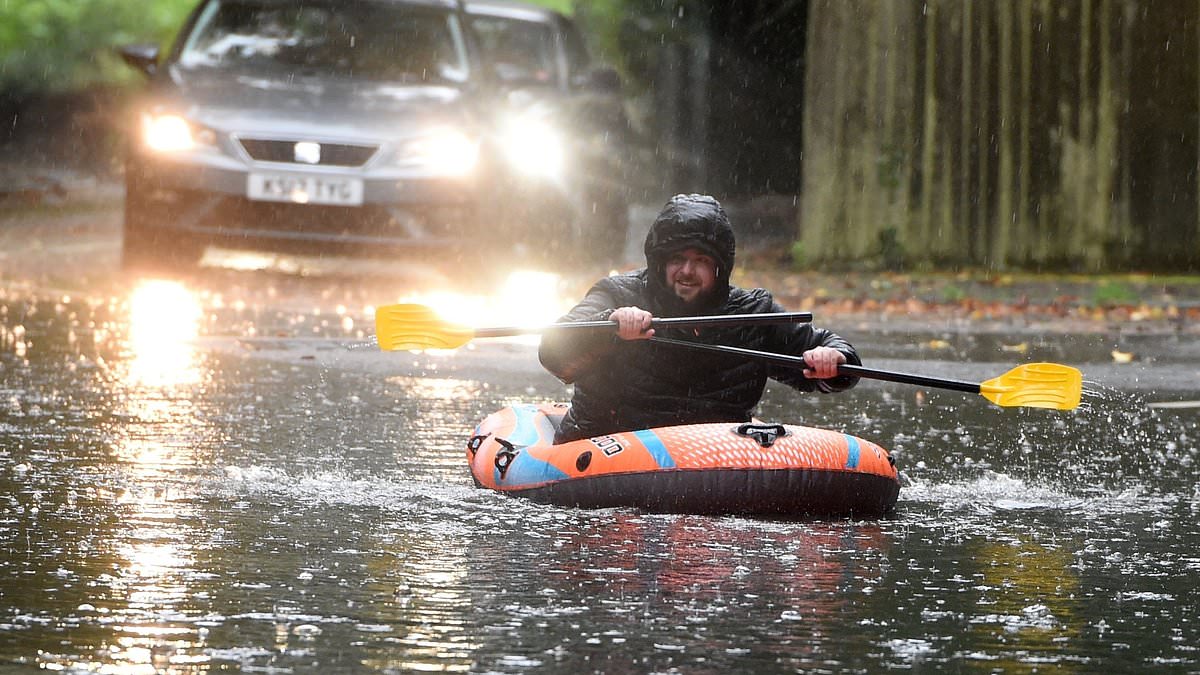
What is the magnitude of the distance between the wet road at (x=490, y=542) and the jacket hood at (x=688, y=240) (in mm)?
937

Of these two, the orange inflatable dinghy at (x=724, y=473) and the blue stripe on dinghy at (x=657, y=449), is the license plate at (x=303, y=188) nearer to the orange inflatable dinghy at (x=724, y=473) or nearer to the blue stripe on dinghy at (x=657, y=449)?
the orange inflatable dinghy at (x=724, y=473)

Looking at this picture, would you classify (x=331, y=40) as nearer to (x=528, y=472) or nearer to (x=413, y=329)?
(x=413, y=329)

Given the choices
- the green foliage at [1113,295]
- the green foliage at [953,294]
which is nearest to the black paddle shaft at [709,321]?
the green foliage at [953,294]

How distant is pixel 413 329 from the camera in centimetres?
805

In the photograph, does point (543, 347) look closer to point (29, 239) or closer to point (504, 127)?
point (504, 127)

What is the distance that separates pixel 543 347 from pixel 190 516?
4.46 feet

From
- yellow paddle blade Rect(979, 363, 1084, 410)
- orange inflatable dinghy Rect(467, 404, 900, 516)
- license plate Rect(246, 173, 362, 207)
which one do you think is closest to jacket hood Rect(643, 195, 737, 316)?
orange inflatable dinghy Rect(467, 404, 900, 516)

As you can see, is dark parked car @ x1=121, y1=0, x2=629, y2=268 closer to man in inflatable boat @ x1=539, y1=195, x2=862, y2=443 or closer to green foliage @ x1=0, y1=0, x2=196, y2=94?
man in inflatable boat @ x1=539, y1=195, x2=862, y2=443

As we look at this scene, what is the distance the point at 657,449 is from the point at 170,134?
29.9 ft

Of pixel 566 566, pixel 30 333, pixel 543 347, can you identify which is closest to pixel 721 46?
pixel 30 333

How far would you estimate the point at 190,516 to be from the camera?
666 cm

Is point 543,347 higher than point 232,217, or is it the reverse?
point 232,217

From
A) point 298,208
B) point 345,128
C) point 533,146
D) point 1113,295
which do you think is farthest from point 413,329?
point 1113,295

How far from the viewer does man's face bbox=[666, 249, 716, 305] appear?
750 cm
